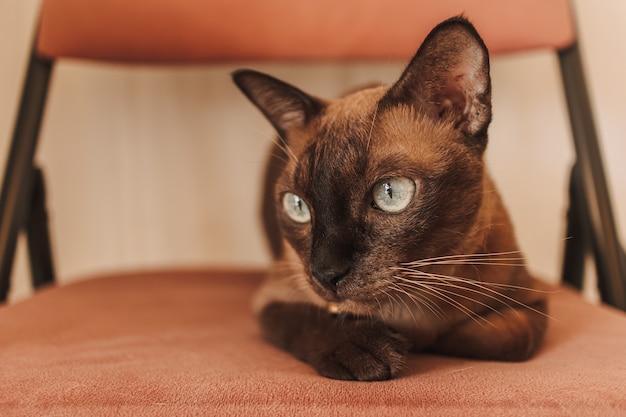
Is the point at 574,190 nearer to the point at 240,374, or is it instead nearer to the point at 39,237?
the point at 240,374

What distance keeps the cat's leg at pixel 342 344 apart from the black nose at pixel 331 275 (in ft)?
0.27

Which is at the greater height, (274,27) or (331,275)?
(274,27)

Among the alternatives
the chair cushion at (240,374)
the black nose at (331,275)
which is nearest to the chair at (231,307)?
the chair cushion at (240,374)

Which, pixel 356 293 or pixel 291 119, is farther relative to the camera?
pixel 291 119

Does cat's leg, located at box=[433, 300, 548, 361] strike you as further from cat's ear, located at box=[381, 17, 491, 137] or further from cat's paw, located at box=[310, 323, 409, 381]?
cat's ear, located at box=[381, 17, 491, 137]

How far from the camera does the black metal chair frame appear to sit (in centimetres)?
112

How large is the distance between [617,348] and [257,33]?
33.5 inches

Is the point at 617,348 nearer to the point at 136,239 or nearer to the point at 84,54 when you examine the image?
the point at 84,54

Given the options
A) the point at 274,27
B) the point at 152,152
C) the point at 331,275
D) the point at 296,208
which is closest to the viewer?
the point at 331,275

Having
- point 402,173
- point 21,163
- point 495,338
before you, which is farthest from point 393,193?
point 21,163

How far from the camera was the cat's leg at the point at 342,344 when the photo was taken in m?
0.75

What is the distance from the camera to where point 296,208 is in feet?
2.88

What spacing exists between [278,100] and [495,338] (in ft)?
1.46

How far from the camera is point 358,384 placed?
0.73 meters
